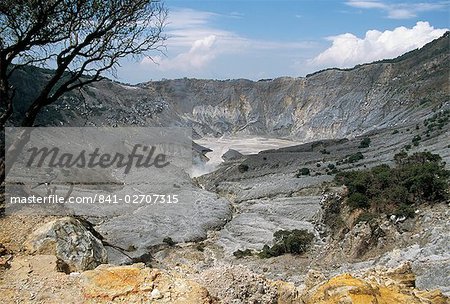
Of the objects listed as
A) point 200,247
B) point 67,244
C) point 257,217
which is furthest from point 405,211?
point 67,244

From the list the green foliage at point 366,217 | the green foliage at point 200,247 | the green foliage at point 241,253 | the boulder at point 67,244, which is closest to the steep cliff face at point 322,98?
the green foliage at point 200,247

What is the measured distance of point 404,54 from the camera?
129250mm

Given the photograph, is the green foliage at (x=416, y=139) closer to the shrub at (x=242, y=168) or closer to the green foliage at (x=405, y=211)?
the shrub at (x=242, y=168)

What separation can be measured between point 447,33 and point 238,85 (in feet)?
191

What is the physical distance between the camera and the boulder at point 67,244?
779 cm

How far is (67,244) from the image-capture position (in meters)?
8.09

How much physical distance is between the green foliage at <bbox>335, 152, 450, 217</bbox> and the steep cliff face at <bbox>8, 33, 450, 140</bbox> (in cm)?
5369

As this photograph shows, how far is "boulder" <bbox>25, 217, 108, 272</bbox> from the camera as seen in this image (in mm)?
7785

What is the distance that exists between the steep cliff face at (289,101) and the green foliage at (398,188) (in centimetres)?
5369

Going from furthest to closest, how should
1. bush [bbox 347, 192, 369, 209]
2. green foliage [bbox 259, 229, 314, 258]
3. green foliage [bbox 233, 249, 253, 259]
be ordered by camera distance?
green foliage [bbox 233, 249, 253, 259] < green foliage [bbox 259, 229, 314, 258] < bush [bbox 347, 192, 369, 209]

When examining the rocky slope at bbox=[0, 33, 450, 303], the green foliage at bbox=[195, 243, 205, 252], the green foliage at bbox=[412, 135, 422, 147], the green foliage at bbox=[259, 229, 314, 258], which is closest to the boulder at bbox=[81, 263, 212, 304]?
the rocky slope at bbox=[0, 33, 450, 303]

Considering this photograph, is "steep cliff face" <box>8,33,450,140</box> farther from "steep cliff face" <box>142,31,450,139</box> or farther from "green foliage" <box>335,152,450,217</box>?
"green foliage" <box>335,152,450,217</box>

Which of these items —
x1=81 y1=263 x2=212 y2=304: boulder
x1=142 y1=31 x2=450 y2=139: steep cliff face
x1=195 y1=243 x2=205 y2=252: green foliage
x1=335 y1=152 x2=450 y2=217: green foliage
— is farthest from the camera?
x1=142 y1=31 x2=450 y2=139: steep cliff face

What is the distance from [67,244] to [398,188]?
2264 cm
